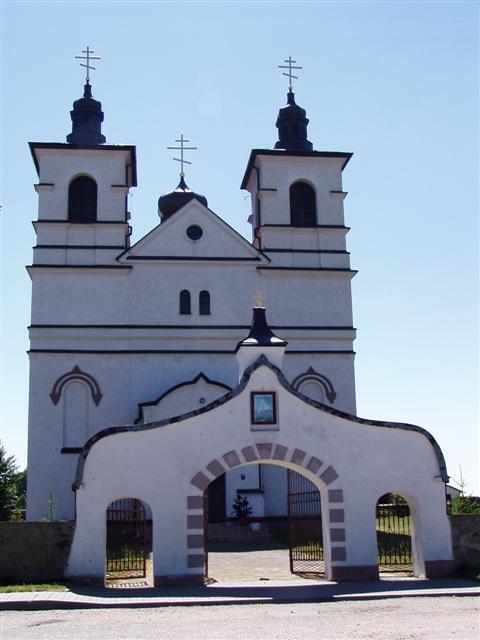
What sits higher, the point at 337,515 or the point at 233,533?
the point at 337,515

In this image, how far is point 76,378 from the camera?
2919cm

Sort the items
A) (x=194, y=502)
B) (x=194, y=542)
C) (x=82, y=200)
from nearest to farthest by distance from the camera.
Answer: (x=194, y=542) < (x=194, y=502) < (x=82, y=200)

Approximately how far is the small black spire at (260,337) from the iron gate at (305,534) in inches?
128

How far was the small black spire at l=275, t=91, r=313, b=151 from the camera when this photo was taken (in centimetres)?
3350

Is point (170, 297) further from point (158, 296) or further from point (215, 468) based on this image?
point (215, 468)

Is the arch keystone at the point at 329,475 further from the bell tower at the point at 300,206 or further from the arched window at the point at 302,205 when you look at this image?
the arched window at the point at 302,205

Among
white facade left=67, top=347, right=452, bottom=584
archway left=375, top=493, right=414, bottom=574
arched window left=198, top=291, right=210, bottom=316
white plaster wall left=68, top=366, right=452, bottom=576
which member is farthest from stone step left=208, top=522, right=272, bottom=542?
white plaster wall left=68, top=366, right=452, bottom=576

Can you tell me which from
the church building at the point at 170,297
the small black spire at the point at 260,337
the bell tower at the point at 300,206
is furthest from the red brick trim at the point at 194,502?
the bell tower at the point at 300,206

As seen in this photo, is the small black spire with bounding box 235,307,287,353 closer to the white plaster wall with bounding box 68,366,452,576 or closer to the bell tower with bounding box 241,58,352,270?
the white plaster wall with bounding box 68,366,452,576

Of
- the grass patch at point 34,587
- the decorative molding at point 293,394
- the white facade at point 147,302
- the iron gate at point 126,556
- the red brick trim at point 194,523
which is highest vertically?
the white facade at point 147,302

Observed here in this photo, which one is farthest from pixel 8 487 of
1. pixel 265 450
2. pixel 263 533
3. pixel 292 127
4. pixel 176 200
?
pixel 292 127

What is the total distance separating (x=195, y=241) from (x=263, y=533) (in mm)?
11167

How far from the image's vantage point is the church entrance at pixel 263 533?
61.7ft

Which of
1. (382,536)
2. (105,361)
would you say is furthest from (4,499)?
(382,536)
